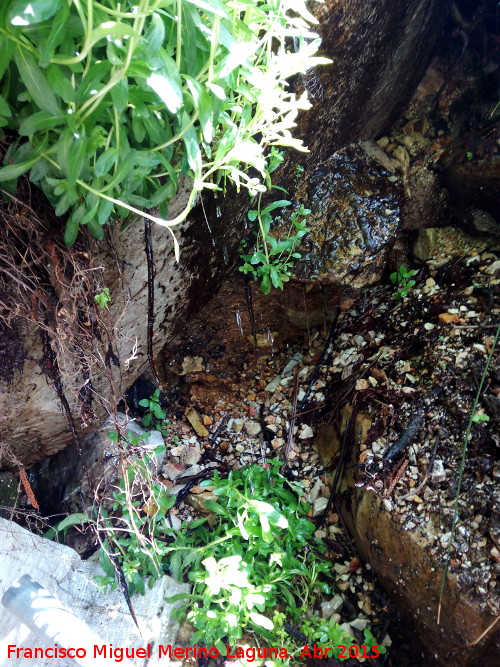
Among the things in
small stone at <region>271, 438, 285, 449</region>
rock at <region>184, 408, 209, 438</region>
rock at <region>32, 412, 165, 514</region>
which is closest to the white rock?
small stone at <region>271, 438, 285, 449</region>

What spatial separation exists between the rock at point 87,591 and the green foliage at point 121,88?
4.51 feet

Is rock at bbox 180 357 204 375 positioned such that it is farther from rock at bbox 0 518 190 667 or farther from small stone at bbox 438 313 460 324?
small stone at bbox 438 313 460 324

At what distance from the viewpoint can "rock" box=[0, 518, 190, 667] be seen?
196cm

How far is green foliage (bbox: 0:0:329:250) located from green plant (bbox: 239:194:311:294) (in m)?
0.93

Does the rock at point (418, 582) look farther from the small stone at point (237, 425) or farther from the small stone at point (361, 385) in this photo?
the small stone at point (237, 425)

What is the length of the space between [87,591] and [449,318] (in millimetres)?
2147

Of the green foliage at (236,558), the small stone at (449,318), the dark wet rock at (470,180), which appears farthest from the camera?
the dark wet rock at (470,180)

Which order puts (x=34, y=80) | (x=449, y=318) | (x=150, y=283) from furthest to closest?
(x=449, y=318) → (x=150, y=283) → (x=34, y=80)

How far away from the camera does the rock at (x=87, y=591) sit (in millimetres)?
1957

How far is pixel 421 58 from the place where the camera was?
280 cm

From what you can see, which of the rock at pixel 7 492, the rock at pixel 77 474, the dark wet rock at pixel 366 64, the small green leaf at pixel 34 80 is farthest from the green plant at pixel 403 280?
the rock at pixel 7 492

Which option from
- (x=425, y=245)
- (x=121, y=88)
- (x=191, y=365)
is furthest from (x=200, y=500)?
(x=121, y=88)

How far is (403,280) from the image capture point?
2.72 meters

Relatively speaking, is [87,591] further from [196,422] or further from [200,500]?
[196,422]
